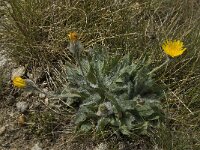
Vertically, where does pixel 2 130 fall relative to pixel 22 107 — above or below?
below

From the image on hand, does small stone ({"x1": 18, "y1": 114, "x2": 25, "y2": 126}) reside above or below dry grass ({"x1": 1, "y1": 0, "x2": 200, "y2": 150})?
below

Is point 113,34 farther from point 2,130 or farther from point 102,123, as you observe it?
point 2,130

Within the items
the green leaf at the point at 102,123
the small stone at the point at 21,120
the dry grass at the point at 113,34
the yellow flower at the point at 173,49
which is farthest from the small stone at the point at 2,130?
the yellow flower at the point at 173,49

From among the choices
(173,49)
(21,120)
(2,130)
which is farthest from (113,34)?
(2,130)

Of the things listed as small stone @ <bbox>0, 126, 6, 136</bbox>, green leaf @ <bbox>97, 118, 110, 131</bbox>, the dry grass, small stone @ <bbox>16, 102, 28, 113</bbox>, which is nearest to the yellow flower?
the dry grass

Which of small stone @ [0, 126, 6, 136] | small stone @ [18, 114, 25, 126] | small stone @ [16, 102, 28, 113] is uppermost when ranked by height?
small stone @ [16, 102, 28, 113]

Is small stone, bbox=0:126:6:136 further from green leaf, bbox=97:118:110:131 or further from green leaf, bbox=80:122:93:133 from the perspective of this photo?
green leaf, bbox=97:118:110:131

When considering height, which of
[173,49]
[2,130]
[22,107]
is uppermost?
[173,49]

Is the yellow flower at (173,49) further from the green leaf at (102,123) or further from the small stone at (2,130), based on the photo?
the small stone at (2,130)

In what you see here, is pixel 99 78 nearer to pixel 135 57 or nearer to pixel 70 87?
pixel 70 87

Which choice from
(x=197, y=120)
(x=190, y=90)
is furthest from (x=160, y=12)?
(x=197, y=120)
